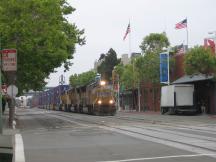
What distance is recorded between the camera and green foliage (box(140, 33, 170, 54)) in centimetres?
7575

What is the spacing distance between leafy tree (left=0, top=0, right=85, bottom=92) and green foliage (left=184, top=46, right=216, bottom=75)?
17.5m

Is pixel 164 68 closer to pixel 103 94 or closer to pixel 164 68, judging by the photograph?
pixel 164 68

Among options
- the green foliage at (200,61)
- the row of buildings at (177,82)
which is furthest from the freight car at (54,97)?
the green foliage at (200,61)

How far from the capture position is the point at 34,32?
38438mm

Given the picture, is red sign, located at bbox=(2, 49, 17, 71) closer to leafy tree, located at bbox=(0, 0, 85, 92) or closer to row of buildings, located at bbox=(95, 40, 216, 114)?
leafy tree, located at bbox=(0, 0, 85, 92)

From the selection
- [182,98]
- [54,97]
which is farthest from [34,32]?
[54,97]

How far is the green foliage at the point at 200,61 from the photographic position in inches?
2112

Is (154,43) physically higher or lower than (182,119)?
higher

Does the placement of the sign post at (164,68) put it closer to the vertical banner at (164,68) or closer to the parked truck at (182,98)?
the vertical banner at (164,68)

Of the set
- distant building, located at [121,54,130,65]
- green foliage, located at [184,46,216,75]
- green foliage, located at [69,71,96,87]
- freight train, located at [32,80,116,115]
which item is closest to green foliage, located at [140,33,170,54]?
freight train, located at [32,80,116,115]

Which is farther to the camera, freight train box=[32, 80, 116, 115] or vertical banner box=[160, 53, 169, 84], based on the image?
vertical banner box=[160, 53, 169, 84]

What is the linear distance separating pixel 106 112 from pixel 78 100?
10490mm

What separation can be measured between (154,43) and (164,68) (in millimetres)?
6955

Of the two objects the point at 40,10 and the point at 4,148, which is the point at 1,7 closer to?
the point at 40,10
